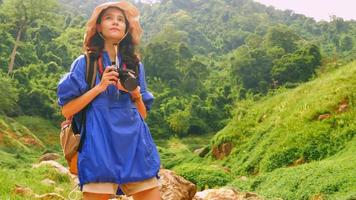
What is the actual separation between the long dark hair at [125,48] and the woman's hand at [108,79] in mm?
219

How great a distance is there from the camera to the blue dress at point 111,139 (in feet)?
7.56

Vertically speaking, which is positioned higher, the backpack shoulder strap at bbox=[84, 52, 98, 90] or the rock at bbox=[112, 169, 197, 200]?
the backpack shoulder strap at bbox=[84, 52, 98, 90]

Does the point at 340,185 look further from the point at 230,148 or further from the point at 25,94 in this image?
the point at 25,94

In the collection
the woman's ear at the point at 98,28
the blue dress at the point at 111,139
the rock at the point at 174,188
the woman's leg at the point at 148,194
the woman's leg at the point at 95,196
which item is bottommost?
the rock at the point at 174,188

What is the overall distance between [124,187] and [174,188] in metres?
5.05

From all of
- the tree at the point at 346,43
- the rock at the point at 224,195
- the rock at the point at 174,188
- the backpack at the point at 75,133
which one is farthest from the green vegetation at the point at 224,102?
the backpack at the point at 75,133

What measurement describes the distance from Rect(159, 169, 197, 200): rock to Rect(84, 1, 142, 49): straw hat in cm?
459

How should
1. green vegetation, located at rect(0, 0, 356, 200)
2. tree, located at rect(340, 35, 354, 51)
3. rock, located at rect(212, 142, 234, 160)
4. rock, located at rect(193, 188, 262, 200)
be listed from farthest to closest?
tree, located at rect(340, 35, 354, 51) < rock, located at rect(212, 142, 234, 160) < green vegetation, located at rect(0, 0, 356, 200) < rock, located at rect(193, 188, 262, 200)

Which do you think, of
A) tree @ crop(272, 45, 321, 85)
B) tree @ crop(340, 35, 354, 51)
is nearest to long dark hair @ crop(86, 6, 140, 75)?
tree @ crop(272, 45, 321, 85)

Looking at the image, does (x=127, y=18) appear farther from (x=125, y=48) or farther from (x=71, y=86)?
(x=71, y=86)

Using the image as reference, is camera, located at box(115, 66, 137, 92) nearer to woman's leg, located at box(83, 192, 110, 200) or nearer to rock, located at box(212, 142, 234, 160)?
woman's leg, located at box(83, 192, 110, 200)

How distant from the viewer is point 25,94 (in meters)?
33.9

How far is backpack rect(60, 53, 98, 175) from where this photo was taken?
2371 mm

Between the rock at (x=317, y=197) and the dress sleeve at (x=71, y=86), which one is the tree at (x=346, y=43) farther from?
the dress sleeve at (x=71, y=86)
